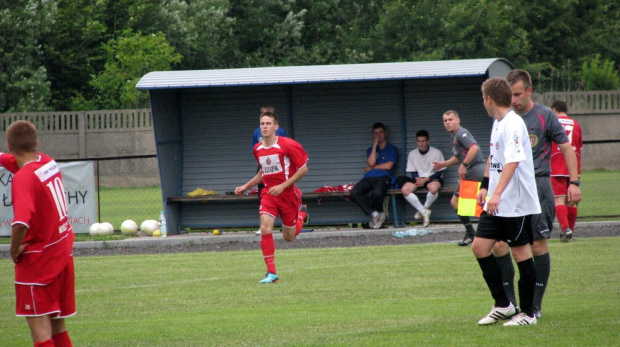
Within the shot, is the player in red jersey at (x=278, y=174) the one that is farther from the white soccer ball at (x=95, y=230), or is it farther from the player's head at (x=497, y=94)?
the white soccer ball at (x=95, y=230)

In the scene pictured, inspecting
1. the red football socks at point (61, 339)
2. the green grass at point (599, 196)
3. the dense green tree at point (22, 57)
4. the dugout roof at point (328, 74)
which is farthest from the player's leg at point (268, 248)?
the dense green tree at point (22, 57)

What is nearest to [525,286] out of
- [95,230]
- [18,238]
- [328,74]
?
[18,238]

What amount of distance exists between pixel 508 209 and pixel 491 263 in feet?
1.54

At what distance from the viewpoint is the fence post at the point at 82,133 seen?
99.9ft

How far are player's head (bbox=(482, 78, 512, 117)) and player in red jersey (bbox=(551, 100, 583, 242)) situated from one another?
521 cm

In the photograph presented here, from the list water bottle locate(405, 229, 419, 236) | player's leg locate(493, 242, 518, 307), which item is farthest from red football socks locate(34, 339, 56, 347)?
water bottle locate(405, 229, 419, 236)

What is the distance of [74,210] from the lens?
1680cm

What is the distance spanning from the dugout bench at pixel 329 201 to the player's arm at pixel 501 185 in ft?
32.7

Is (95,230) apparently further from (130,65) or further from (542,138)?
(130,65)

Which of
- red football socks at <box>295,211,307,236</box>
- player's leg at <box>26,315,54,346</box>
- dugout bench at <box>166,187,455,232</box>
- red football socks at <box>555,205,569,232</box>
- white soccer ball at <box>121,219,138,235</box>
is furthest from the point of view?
dugout bench at <box>166,187,455,232</box>

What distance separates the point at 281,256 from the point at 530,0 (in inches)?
1245

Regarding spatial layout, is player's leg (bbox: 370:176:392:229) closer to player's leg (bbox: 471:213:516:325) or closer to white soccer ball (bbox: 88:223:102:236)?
white soccer ball (bbox: 88:223:102:236)

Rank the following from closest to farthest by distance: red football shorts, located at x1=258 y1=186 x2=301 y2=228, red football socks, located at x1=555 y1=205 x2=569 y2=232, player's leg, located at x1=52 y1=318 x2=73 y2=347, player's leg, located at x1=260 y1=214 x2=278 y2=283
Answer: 1. player's leg, located at x1=52 y1=318 x2=73 y2=347
2. player's leg, located at x1=260 y1=214 x2=278 y2=283
3. red football shorts, located at x1=258 y1=186 x2=301 y2=228
4. red football socks, located at x1=555 y1=205 x2=569 y2=232

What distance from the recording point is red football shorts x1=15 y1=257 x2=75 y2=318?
5.63m
